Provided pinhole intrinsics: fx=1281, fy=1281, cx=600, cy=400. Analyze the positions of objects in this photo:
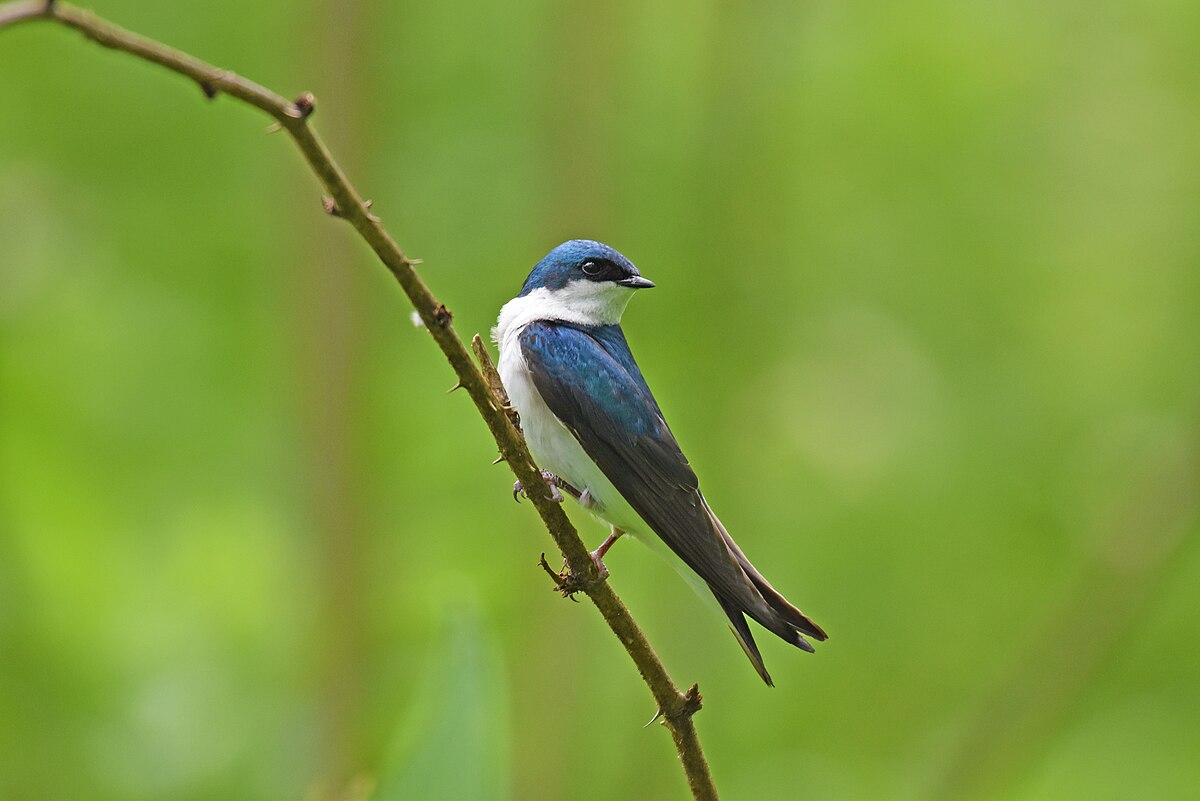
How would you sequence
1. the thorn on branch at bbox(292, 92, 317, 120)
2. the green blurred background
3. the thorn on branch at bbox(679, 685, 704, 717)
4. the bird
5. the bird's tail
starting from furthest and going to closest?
1. the green blurred background
2. the bird
3. the bird's tail
4. the thorn on branch at bbox(679, 685, 704, 717)
5. the thorn on branch at bbox(292, 92, 317, 120)

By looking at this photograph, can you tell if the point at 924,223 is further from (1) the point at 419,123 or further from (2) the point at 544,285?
(2) the point at 544,285

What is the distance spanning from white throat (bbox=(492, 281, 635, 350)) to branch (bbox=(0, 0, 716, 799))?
1.09 m

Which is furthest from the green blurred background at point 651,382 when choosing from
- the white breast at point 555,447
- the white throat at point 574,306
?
the white breast at point 555,447

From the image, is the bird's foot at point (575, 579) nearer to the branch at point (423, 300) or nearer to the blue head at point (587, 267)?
the branch at point (423, 300)

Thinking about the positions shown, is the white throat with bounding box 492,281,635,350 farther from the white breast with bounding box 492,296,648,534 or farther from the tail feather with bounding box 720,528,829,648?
the tail feather with bounding box 720,528,829,648

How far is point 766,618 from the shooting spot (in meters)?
2.10

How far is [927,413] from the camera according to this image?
15.4 feet

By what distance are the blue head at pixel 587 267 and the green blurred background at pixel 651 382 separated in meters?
0.55

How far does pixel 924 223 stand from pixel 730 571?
3403mm

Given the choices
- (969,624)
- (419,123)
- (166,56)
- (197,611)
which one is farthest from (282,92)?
(166,56)

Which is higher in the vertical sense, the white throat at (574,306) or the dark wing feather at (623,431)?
the white throat at (574,306)

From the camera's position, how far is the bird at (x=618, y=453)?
2.23 metres

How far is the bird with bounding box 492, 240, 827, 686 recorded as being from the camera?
7.31 ft

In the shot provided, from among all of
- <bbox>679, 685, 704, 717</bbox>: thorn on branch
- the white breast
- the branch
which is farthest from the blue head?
<bbox>679, 685, 704, 717</bbox>: thorn on branch
